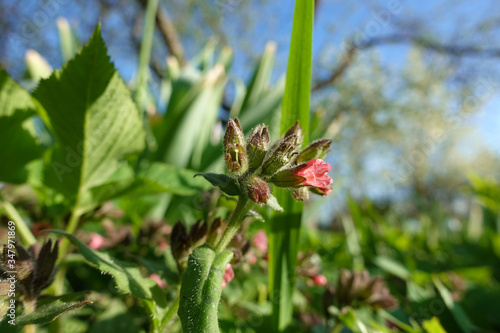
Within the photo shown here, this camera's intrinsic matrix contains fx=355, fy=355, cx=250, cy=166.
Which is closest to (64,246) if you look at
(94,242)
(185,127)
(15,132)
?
(94,242)

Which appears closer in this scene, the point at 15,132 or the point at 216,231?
the point at 216,231

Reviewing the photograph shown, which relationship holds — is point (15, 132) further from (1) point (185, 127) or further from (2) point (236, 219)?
(1) point (185, 127)

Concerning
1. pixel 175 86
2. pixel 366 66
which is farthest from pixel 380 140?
pixel 175 86

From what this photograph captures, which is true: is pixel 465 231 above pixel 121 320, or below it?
above

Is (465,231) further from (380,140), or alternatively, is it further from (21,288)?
(380,140)

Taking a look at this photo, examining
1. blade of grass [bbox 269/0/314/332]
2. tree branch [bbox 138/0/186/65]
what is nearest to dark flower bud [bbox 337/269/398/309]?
blade of grass [bbox 269/0/314/332]

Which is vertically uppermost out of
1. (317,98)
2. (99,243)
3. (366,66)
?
(366,66)

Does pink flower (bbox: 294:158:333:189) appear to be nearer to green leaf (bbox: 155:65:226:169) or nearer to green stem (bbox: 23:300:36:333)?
green stem (bbox: 23:300:36:333)
